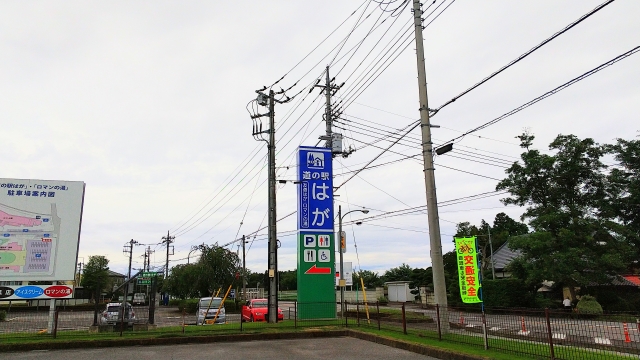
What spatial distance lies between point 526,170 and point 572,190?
3.31m

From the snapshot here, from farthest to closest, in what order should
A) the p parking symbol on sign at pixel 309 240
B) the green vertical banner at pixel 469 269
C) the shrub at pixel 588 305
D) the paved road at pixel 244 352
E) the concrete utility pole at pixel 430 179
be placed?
1. the shrub at pixel 588 305
2. the p parking symbol on sign at pixel 309 240
3. the concrete utility pole at pixel 430 179
4. the green vertical banner at pixel 469 269
5. the paved road at pixel 244 352

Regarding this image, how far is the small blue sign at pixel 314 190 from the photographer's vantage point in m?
21.9

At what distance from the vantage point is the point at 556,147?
3225 centimetres

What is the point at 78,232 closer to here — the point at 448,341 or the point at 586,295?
the point at 448,341

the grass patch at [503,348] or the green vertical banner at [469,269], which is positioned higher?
the green vertical banner at [469,269]

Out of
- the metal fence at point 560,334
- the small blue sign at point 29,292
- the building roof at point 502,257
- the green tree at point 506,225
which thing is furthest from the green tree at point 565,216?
the green tree at point 506,225

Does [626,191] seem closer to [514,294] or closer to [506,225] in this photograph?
[514,294]

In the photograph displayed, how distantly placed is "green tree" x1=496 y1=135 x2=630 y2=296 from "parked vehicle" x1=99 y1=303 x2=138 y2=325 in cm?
2431

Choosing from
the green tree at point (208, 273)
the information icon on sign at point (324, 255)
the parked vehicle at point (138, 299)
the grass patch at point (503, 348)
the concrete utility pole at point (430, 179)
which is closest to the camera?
the grass patch at point (503, 348)

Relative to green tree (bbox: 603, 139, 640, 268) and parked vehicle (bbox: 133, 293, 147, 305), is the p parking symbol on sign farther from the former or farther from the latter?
green tree (bbox: 603, 139, 640, 268)

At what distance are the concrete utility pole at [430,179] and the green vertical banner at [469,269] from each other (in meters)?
0.64

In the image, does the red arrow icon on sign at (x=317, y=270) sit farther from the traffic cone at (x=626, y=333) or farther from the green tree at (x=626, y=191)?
the green tree at (x=626, y=191)

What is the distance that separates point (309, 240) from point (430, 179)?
27.9 feet

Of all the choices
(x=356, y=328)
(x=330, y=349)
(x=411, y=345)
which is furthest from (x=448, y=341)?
(x=356, y=328)
